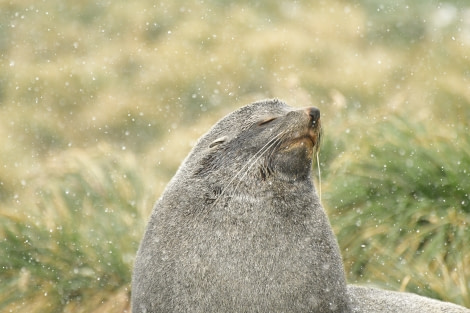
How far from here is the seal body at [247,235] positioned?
288 cm

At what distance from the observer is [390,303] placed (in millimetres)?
3324

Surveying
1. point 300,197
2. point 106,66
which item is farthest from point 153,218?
point 106,66

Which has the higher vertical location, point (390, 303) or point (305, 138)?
point (305, 138)

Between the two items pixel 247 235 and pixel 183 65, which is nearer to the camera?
pixel 247 235

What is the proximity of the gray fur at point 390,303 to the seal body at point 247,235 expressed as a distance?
0.83 ft

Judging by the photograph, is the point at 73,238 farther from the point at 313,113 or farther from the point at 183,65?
the point at 183,65

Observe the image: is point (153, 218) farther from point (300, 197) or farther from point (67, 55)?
point (67, 55)

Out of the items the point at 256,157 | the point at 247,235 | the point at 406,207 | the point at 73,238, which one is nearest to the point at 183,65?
the point at 73,238

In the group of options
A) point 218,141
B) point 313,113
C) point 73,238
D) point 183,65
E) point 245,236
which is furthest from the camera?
point 183,65

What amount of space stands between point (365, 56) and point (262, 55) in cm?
318

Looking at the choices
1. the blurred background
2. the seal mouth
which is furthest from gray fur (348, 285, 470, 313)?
the blurred background

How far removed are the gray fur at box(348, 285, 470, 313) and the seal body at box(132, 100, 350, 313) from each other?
0.83ft

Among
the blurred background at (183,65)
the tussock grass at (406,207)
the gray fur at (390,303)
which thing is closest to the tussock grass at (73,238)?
the tussock grass at (406,207)

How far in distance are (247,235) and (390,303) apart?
2.60 feet
